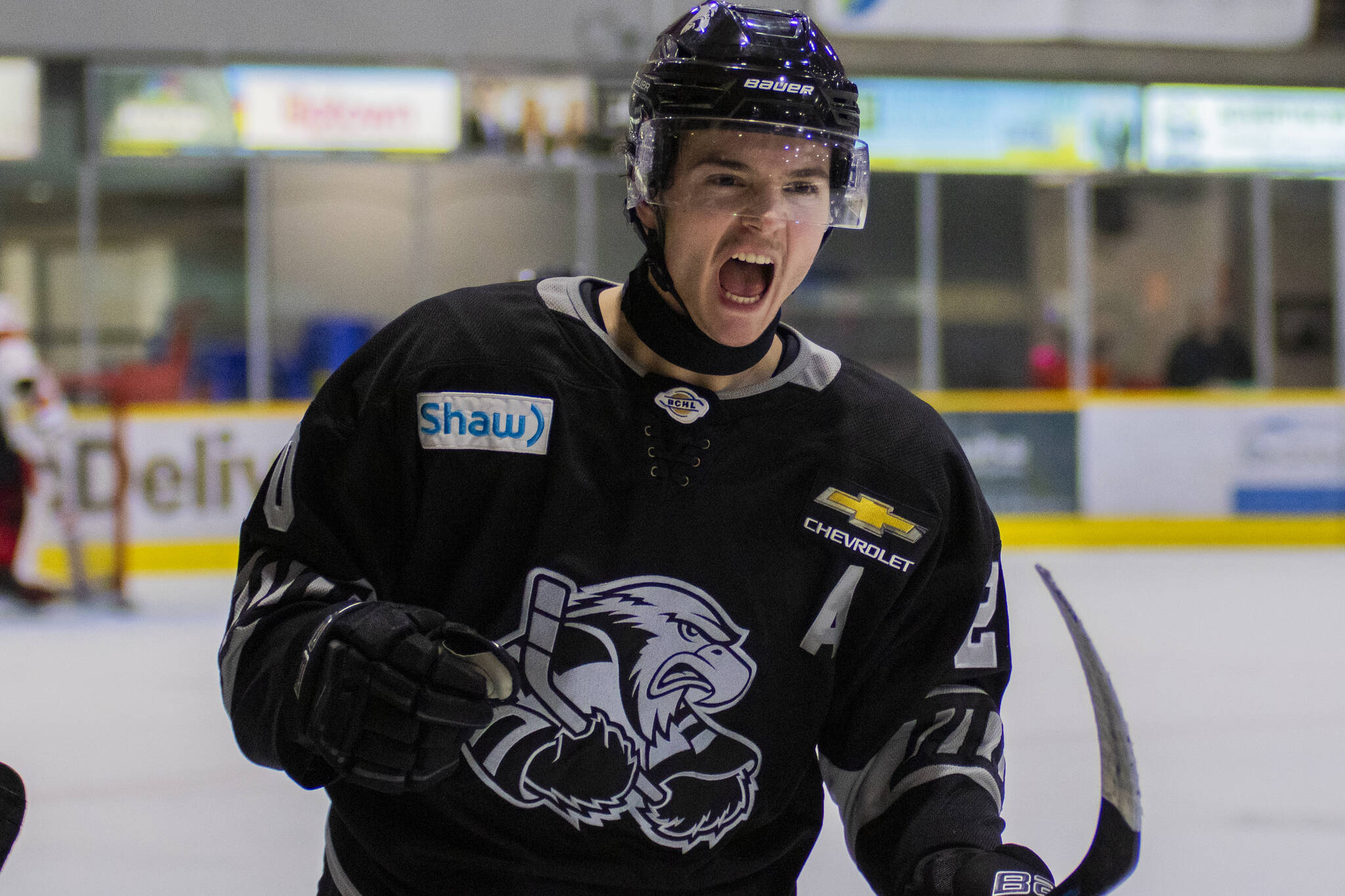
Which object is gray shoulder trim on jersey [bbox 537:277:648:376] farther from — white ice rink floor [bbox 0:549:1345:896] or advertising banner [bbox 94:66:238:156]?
advertising banner [bbox 94:66:238:156]

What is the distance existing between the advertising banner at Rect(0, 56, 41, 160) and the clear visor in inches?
349

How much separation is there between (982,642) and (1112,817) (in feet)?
0.75

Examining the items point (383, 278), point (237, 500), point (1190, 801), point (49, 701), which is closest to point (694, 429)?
point (1190, 801)

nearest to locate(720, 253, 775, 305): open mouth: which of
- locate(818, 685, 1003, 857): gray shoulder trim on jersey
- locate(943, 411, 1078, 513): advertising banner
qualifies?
locate(818, 685, 1003, 857): gray shoulder trim on jersey

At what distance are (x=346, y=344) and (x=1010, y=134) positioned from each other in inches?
180

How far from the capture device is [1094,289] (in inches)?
450

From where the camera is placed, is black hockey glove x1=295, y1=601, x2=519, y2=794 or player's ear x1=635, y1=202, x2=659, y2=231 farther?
player's ear x1=635, y1=202, x2=659, y2=231

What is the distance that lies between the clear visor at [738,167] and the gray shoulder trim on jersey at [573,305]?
0.11 m

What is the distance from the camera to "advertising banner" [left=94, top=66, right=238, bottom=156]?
853 centimetres

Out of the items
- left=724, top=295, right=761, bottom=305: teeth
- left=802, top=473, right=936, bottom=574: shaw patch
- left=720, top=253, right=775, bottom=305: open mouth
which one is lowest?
left=802, top=473, right=936, bottom=574: shaw patch

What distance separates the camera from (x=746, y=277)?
1.25 meters

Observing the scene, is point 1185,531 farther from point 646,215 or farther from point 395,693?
point 395,693

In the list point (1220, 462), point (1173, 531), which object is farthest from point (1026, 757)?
point (1220, 462)

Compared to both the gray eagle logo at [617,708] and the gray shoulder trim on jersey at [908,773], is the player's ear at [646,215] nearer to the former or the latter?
the gray eagle logo at [617,708]
